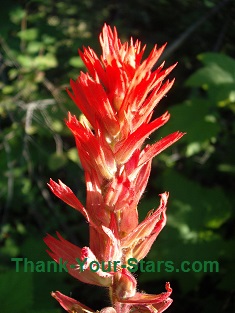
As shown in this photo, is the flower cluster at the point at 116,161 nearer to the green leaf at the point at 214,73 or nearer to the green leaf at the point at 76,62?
the green leaf at the point at 214,73

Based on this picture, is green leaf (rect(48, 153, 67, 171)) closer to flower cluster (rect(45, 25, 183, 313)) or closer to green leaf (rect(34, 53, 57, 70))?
green leaf (rect(34, 53, 57, 70))

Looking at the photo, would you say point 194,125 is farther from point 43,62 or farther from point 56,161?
point 43,62

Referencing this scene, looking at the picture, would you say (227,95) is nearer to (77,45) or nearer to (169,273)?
(169,273)

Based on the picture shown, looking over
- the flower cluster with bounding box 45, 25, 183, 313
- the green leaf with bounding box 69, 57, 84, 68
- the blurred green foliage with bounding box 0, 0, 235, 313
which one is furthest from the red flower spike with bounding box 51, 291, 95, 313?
the green leaf with bounding box 69, 57, 84, 68

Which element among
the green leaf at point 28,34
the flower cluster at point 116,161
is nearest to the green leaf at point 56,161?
the green leaf at point 28,34

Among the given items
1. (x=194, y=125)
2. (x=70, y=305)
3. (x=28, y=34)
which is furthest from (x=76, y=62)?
(x=70, y=305)

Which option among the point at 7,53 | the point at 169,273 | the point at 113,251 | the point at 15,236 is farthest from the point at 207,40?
the point at 113,251
